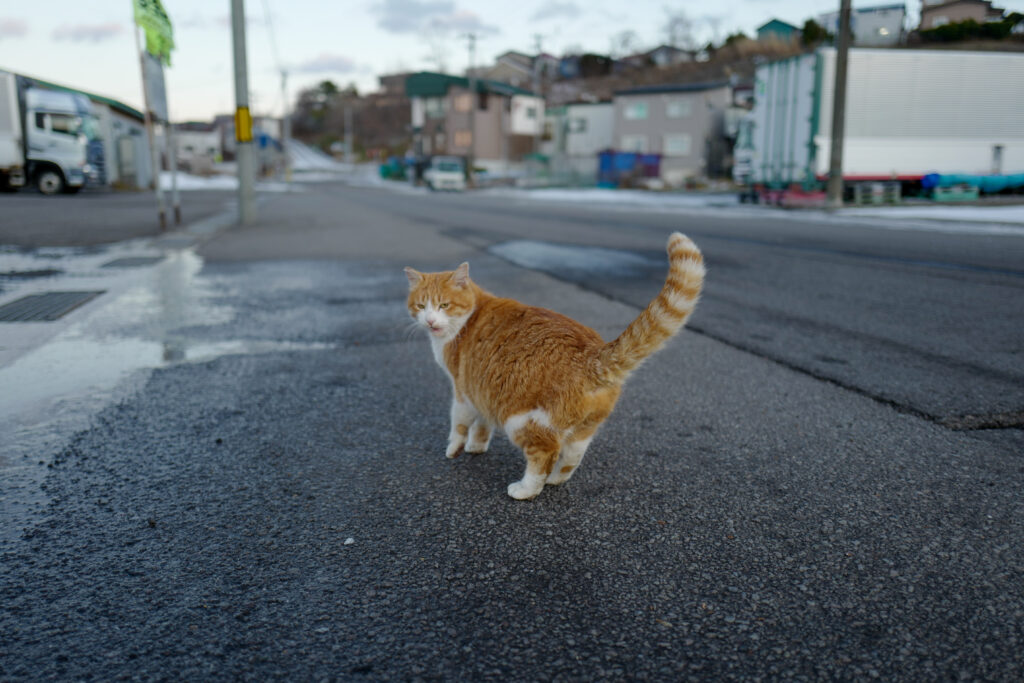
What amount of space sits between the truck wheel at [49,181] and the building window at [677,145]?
3668cm

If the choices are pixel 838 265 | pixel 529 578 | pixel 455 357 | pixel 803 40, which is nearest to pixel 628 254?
pixel 838 265

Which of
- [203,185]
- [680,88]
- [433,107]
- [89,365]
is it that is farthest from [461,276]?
[433,107]

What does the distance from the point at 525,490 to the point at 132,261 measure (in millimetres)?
8066

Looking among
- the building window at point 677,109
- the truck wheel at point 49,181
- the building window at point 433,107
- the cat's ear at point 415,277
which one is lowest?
the cat's ear at point 415,277

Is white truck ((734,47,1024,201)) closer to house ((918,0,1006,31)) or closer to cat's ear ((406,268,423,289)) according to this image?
house ((918,0,1006,31))

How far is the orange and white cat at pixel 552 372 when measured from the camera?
231cm

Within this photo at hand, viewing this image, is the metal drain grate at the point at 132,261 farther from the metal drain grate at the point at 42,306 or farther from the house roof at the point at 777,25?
the house roof at the point at 777,25

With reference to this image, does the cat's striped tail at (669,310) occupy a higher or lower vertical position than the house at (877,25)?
lower

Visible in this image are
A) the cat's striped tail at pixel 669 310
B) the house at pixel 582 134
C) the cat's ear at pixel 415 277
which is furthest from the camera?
the house at pixel 582 134

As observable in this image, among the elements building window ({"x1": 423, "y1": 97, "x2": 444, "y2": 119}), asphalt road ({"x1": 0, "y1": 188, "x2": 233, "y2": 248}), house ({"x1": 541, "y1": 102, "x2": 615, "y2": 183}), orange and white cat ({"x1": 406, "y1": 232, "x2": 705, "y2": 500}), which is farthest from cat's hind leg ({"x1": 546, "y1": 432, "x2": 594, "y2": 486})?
building window ({"x1": 423, "y1": 97, "x2": 444, "y2": 119})

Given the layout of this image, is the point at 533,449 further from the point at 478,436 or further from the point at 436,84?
the point at 436,84

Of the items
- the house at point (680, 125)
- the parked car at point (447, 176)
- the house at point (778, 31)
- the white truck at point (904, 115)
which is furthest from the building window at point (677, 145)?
the house at point (778, 31)

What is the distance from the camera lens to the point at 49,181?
26500 millimetres

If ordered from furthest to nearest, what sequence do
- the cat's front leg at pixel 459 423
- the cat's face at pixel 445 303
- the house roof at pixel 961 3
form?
the house roof at pixel 961 3 → the cat's face at pixel 445 303 → the cat's front leg at pixel 459 423
